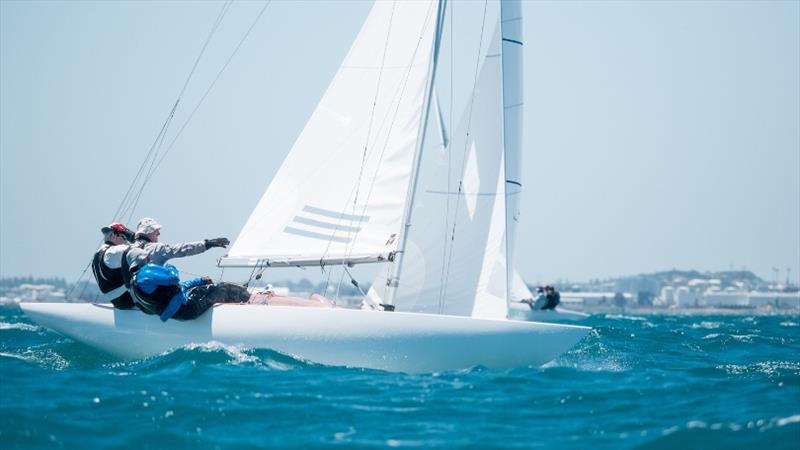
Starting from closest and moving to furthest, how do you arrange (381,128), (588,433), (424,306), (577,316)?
(588,433) → (381,128) → (424,306) → (577,316)

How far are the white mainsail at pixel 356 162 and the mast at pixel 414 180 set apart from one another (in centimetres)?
7

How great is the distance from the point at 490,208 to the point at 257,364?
5.39 m

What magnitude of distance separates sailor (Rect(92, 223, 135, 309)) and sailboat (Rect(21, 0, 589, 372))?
0.14 m

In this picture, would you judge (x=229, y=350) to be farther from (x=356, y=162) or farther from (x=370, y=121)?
(x=370, y=121)

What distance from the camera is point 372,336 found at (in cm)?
946

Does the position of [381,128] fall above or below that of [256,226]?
above

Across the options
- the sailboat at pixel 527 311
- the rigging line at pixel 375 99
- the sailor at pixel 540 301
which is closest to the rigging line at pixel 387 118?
the rigging line at pixel 375 99

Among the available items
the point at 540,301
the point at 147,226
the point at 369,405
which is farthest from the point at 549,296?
the point at 369,405

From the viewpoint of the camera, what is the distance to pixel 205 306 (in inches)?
403

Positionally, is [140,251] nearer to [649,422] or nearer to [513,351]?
[513,351]

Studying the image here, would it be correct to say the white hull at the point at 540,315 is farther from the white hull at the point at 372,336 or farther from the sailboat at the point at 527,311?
the white hull at the point at 372,336

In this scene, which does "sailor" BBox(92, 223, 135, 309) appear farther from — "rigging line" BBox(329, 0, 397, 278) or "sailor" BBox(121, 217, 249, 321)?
"rigging line" BBox(329, 0, 397, 278)

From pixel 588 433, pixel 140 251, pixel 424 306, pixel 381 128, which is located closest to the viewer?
pixel 588 433

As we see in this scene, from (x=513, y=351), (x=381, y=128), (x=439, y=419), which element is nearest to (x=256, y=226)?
(x=381, y=128)
